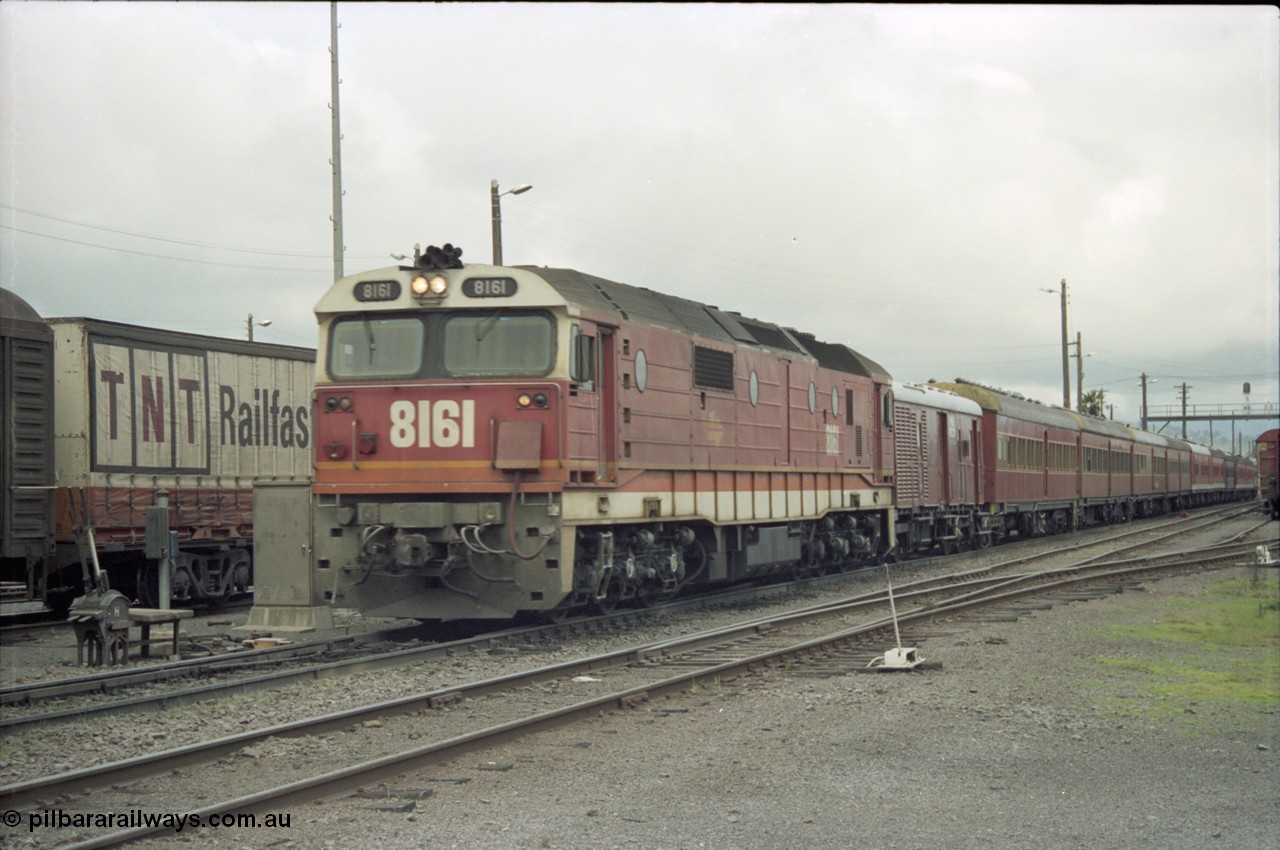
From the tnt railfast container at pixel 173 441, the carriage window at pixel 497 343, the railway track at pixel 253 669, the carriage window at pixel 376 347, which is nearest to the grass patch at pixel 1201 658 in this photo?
the railway track at pixel 253 669

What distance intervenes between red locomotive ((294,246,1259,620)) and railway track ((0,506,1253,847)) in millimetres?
1728

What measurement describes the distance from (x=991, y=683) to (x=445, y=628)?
269 inches

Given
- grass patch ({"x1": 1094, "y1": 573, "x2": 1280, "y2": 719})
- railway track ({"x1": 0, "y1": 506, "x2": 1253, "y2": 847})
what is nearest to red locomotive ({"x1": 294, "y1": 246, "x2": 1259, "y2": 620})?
railway track ({"x1": 0, "y1": 506, "x2": 1253, "y2": 847})

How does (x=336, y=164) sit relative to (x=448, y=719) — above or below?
above

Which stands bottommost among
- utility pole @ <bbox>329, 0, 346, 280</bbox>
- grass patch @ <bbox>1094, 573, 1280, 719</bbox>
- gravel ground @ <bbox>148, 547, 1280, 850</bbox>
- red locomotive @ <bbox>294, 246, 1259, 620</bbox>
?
grass patch @ <bbox>1094, 573, 1280, 719</bbox>

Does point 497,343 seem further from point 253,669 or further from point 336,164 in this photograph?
point 336,164

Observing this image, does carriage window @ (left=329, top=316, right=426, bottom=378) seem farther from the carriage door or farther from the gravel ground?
the gravel ground

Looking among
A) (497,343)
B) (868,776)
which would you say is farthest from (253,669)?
(868,776)

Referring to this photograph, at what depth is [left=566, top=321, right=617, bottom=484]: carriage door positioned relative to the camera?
13648mm

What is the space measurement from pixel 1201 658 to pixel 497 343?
7.89m

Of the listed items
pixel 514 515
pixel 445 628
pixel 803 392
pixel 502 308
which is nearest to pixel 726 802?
pixel 514 515

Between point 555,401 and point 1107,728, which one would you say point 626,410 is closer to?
point 555,401

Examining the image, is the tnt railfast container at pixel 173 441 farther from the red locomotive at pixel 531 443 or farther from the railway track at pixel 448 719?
the railway track at pixel 448 719

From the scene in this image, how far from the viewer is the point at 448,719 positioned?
9672mm
